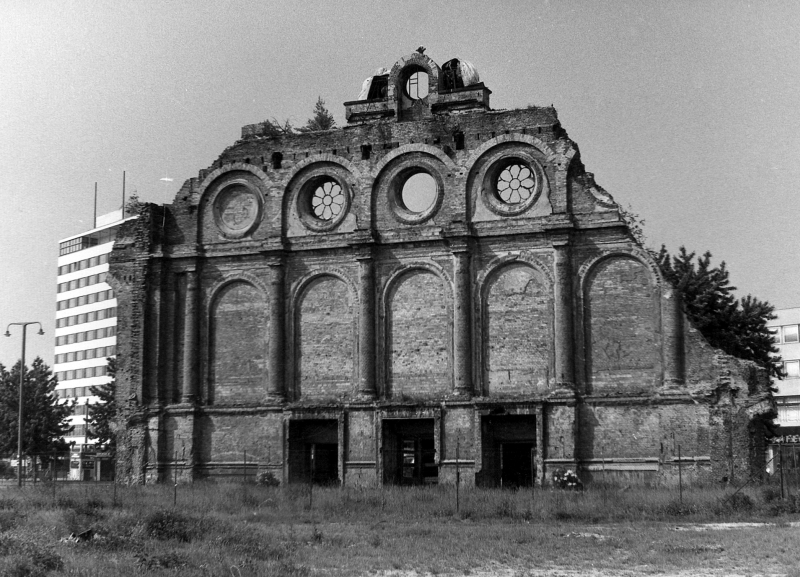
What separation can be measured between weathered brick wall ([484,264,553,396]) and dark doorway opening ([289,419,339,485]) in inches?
217

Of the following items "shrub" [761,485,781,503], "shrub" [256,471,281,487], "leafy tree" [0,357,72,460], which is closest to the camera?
"shrub" [761,485,781,503]

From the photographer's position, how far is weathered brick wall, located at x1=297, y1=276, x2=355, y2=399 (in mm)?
34000

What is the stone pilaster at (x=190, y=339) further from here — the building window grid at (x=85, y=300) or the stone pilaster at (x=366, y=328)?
the building window grid at (x=85, y=300)

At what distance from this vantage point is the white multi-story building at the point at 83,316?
82.1 meters

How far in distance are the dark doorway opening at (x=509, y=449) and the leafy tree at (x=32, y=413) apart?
2987 cm

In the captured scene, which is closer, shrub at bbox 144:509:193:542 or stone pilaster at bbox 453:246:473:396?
shrub at bbox 144:509:193:542

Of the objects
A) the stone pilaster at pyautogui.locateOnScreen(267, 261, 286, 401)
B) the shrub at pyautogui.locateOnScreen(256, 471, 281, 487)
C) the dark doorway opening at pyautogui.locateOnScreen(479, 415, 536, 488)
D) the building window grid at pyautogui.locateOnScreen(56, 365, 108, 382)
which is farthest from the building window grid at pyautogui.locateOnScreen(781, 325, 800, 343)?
the building window grid at pyautogui.locateOnScreen(56, 365, 108, 382)

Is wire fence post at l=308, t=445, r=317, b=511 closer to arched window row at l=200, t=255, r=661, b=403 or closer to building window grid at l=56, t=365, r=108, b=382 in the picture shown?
arched window row at l=200, t=255, r=661, b=403

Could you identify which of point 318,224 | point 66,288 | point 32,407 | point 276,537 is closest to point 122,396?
point 318,224

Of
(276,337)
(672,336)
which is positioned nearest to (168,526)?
(276,337)

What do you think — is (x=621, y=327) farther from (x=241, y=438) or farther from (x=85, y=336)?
(x=85, y=336)

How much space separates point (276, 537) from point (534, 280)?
14937mm

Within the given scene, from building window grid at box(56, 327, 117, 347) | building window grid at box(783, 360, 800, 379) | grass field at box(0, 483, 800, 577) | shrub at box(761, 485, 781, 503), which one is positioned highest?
building window grid at box(56, 327, 117, 347)

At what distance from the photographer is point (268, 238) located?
115ft
